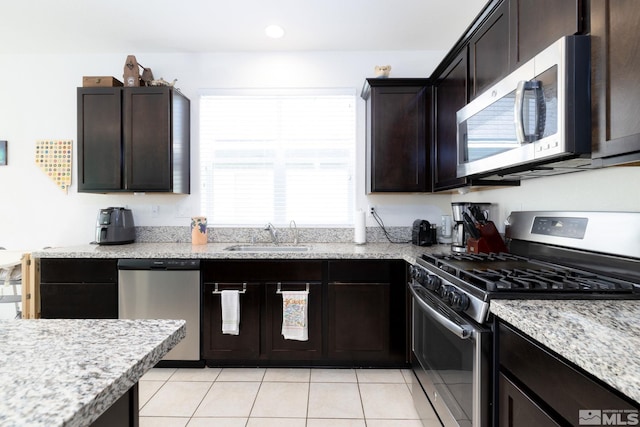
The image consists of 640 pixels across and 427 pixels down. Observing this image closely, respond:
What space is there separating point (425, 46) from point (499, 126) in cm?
179

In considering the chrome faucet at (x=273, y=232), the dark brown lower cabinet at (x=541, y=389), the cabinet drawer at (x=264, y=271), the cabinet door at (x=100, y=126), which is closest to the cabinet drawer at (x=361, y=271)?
the cabinet drawer at (x=264, y=271)

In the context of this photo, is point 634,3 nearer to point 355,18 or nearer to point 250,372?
point 355,18

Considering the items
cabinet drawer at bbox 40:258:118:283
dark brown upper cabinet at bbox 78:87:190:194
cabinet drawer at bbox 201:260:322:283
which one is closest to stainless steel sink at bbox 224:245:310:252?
cabinet drawer at bbox 201:260:322:283

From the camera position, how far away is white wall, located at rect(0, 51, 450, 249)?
2982mm

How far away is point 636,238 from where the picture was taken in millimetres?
1229

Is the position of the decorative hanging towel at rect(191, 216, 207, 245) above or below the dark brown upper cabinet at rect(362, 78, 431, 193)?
below

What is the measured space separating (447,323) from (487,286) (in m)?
0.27

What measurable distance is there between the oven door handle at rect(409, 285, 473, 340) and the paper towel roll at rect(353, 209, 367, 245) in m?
1.09

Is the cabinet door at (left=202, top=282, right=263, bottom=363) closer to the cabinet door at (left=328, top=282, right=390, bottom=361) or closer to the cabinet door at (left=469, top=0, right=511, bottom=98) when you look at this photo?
the cabinet door at (left=328, top=282, right=390, bottom=361)

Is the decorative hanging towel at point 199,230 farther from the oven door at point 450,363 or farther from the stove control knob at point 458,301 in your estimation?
the stove control knob at point 458,301

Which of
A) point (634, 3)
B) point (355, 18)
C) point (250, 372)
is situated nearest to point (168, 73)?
point (355, 18)

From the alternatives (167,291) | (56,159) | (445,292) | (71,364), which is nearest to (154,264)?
(167,291)

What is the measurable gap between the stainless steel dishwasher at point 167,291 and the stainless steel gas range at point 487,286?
1.61 meters
